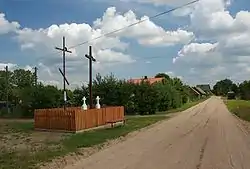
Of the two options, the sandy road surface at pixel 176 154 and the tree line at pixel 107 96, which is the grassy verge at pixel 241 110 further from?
the sandy road surface at pixel 176 154

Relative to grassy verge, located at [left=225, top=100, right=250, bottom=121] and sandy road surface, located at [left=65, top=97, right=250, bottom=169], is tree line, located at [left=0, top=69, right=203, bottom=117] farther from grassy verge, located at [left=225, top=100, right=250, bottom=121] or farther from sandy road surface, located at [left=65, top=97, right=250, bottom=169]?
sandy road surface, located at [left=65, top=97, right=250, bottom=169]

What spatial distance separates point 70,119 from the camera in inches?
952

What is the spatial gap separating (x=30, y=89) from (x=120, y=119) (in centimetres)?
2021

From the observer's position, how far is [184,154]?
13.9 m

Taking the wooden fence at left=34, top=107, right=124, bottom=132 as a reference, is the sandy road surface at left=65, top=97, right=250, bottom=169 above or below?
below

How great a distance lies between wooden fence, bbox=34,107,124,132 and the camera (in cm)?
2420

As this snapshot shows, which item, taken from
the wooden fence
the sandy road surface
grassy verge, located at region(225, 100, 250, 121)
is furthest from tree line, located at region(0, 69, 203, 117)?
the sandy road surface

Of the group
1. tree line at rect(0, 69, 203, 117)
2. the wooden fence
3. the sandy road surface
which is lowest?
the sandy road surface

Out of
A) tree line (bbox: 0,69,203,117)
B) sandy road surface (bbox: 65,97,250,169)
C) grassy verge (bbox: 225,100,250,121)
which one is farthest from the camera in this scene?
tree line (bbox: 0,69,203,117)

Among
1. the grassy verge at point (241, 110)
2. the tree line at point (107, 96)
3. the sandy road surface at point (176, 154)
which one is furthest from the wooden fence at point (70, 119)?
the tree line at point (107, 96)

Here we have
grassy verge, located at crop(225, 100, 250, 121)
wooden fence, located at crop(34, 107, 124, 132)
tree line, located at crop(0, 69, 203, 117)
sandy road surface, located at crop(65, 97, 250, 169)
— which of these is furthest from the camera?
tree line, located at crop(0, 69, 203, 117)

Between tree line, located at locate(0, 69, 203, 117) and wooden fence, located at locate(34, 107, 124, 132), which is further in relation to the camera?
tree line, located at locate(0, 69, 203, 117)

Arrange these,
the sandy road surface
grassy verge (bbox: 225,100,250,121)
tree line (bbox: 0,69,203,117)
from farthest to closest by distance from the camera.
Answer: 1. tree line (bbox: 0,69,203,117)
2. grassy verge (bbox: 225,100,250,121)
3. the sandy road surface

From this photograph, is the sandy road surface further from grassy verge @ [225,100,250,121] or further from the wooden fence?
grassy verge @ [225,100,250,121]
